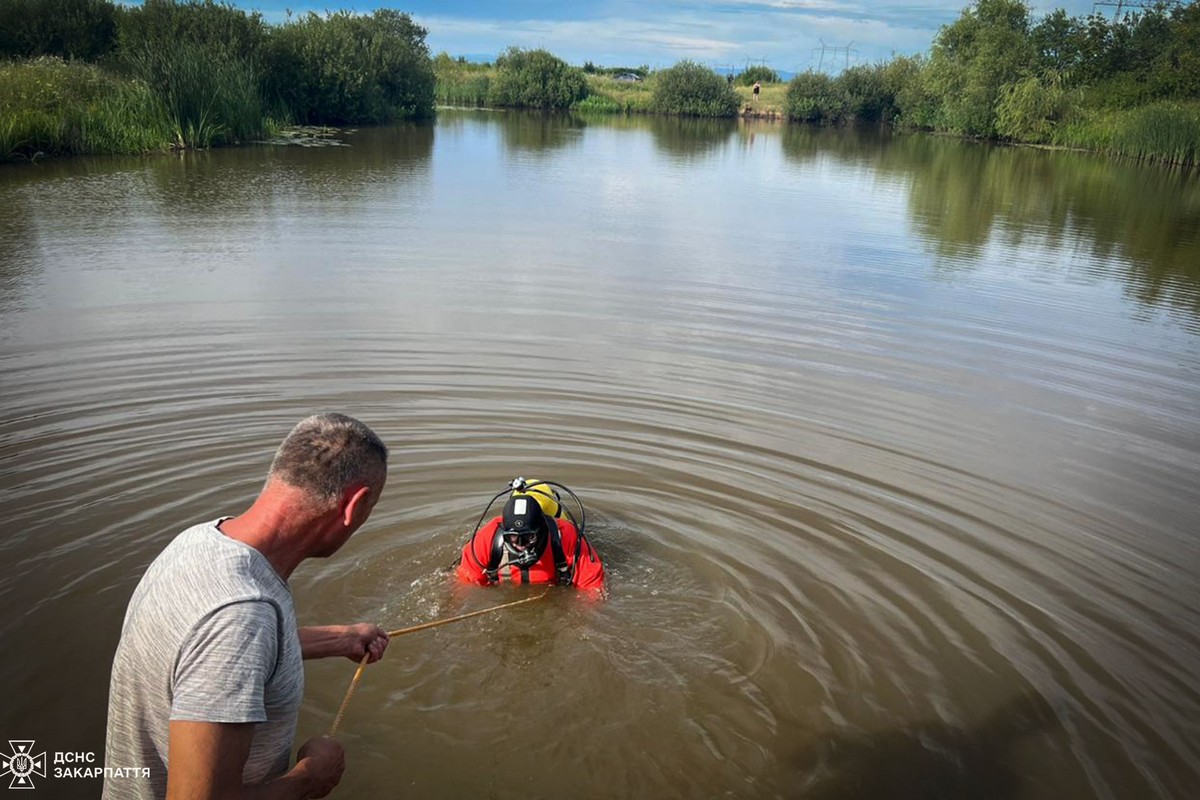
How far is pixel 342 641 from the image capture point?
9.13 feet

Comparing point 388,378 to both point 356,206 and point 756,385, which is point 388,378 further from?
point 356,206

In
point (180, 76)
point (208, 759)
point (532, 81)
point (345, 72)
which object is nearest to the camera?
point (208, 759)

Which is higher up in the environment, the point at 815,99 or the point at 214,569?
the point at 815,99

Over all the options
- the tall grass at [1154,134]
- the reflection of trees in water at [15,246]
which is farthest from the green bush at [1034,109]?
the reflection of trees in water at [15,246]

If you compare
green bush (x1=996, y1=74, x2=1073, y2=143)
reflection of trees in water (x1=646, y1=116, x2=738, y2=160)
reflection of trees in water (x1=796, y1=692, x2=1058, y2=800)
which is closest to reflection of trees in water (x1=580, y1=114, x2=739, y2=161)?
reflection of trees in water (x1=646, y1=116, x2=738, y2=160)

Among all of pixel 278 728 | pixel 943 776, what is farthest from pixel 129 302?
pixel 943 776

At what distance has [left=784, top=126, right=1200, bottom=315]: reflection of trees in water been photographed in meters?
15.5

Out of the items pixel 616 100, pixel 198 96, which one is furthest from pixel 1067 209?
pixel 616 100

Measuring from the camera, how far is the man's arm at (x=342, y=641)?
2715 millimetres

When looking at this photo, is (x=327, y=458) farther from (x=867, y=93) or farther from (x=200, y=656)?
(x=867, y=93)

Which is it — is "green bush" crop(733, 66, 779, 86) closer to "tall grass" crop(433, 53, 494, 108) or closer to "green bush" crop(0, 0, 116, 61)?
"tall grass" crop(433, 53, 494, 108)

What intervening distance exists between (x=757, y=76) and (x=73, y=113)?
94932mm

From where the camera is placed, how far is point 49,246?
12461 millimetres
